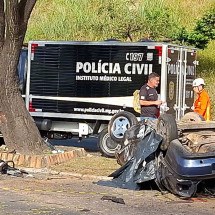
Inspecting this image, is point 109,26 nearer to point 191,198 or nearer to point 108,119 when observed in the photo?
point 108,119

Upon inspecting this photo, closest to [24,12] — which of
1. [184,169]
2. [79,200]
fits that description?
[79,200]

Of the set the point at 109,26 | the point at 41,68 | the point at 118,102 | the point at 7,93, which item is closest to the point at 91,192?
the point at 7,93

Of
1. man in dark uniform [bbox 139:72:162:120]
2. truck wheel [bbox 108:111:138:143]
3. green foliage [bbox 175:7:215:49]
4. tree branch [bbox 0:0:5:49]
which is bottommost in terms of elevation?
truck wheel [bbox 108:111:138:143]

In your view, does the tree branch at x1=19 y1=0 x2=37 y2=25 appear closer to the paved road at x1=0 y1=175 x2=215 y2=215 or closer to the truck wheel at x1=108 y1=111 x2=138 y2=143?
the truck wheel at x1=108 y1=111 x2=138 y2=143

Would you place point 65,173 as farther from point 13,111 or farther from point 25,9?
point 25,9

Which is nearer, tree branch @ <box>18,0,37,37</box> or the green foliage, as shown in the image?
tree branch @ <box>18,0,37,37</box>

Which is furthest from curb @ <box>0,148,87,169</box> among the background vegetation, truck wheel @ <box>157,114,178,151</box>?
the background vegetation

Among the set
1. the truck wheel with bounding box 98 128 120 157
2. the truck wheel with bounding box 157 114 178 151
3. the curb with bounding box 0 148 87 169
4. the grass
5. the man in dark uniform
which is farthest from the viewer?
the truck wheel with bounding box 98 128 120 157

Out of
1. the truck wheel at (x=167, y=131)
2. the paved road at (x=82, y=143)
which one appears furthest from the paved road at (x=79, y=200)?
the paved road at (x=82, y=143)

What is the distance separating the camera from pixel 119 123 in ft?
51.6

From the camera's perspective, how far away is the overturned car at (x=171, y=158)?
10695 mm

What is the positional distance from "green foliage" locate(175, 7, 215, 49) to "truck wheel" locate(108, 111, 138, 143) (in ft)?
44.9

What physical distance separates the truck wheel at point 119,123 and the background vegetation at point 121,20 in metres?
12.7

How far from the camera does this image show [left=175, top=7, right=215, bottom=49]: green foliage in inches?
1164
